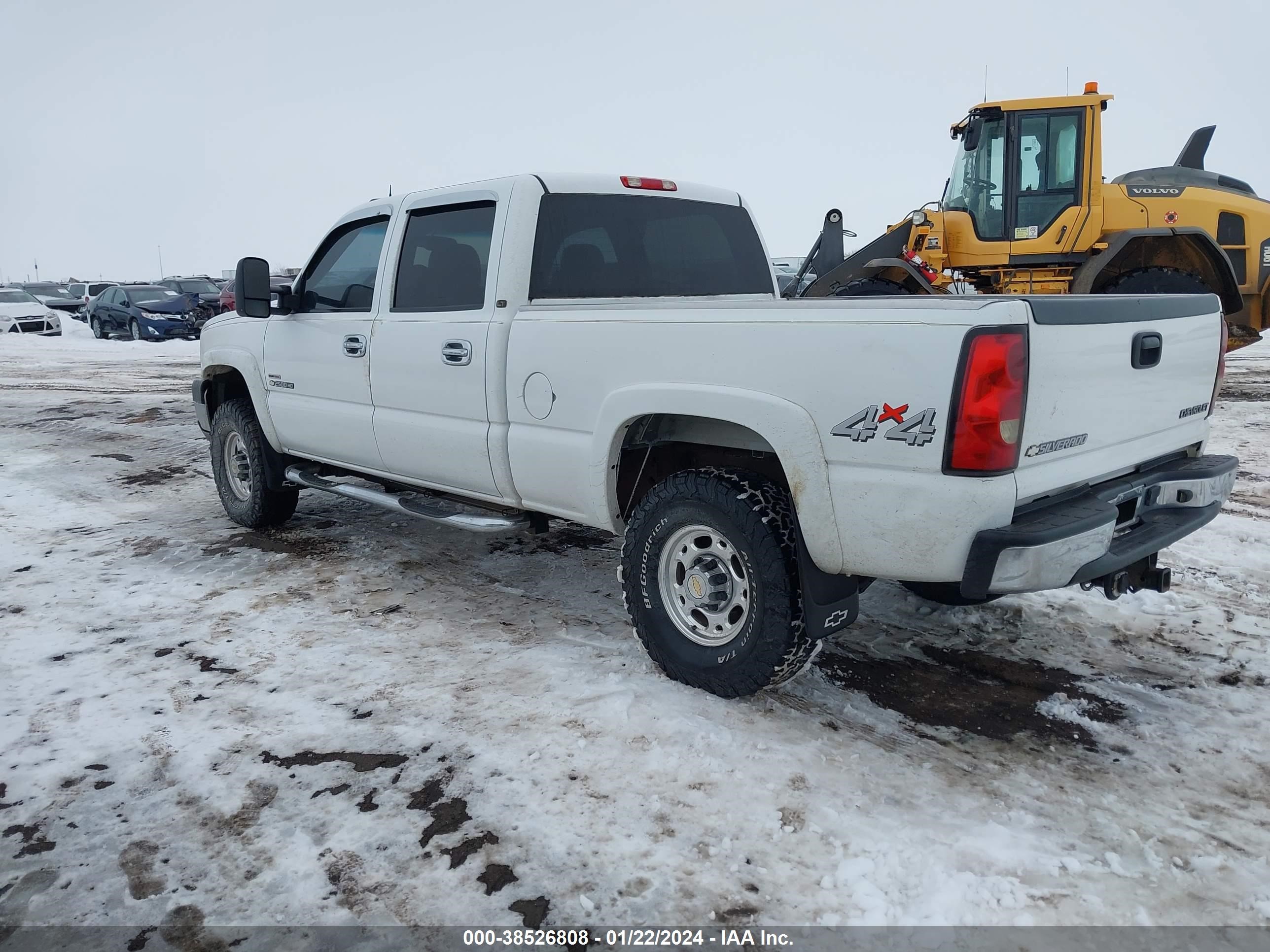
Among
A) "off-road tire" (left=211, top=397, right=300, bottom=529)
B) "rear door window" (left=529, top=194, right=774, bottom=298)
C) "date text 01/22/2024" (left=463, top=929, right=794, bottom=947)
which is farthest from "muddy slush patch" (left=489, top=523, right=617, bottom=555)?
"date text 01/22/2024" (left=463, top=929, right=794, bottom=947)

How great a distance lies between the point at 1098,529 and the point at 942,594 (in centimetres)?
158

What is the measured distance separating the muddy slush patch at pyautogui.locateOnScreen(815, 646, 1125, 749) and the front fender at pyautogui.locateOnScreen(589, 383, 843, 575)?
2.56 ft

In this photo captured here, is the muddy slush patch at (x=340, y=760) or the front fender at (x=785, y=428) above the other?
the front fender at (x=785, y=428)

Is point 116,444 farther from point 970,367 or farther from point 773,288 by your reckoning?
point 970,367

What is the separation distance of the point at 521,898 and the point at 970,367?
6.43ft

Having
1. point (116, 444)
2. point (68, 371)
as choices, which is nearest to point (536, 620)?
point (116, 444)

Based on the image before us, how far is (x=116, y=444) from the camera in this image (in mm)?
9758

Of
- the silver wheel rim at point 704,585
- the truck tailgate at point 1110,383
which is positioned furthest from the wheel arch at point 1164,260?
the silver wheel rim at point 704,585

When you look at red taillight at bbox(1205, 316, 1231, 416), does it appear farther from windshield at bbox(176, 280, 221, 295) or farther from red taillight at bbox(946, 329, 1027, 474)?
windshield at bbox(176, 280, 221, 295)

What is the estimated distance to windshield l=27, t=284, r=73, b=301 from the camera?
118ft

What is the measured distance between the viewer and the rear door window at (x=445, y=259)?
4402 mm

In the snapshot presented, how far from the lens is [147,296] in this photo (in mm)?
25281

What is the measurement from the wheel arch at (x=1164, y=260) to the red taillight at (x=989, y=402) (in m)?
8.35

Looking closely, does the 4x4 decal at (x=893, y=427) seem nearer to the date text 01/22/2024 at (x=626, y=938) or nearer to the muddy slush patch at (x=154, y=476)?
the date text 01/22/2024 at (x=626, y=938)
